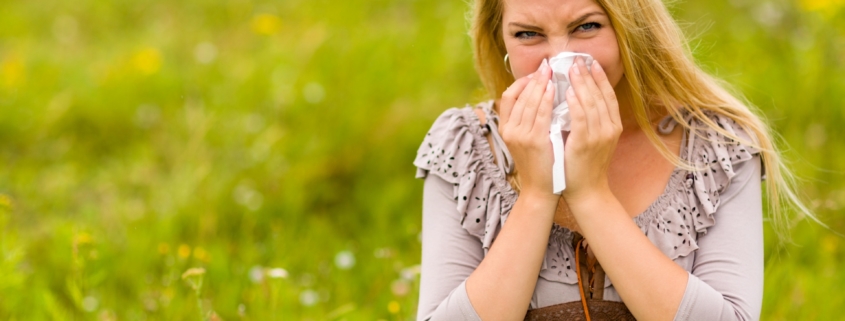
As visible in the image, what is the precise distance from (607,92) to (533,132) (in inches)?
6.7

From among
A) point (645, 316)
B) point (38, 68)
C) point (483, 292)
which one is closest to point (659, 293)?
point (645, 316)

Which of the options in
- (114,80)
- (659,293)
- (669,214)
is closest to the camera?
(659,293)

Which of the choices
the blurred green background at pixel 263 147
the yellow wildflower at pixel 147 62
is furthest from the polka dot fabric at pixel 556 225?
the yellow wildflower at pixel 147 62

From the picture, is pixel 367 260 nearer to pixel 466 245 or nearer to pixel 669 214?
pixel 466 245

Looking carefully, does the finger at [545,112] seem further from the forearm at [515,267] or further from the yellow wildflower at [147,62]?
the yellow wildflower at [147,62]

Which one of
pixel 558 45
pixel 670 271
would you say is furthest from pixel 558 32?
pixel 670 271

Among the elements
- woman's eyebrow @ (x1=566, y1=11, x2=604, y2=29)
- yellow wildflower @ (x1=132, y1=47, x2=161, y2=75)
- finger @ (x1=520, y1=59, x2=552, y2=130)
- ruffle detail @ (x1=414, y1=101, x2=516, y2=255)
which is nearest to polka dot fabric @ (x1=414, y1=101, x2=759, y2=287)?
ruffle detail @ (x1=414, y1=101, x2=516, y2=255)

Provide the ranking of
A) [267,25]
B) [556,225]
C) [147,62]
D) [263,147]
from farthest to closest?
1. [267,25]
2. [147,62]
3. [263,147]
4. [556,225]

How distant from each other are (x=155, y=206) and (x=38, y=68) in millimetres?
1657

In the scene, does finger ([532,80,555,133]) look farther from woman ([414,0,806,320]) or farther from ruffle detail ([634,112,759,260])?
ruffle detail ([634,112,759,260])

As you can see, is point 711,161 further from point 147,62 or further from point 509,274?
point 147,62

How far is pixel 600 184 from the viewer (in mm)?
1651

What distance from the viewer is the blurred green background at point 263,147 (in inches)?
105

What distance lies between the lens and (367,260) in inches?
121
